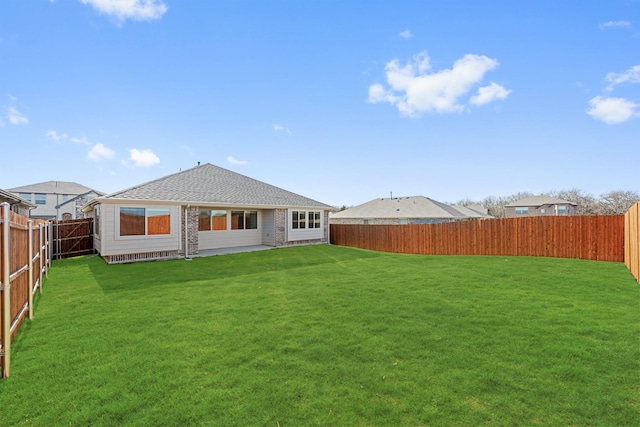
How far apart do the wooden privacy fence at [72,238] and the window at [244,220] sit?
675 centimetres

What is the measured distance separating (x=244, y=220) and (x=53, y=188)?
107 ft

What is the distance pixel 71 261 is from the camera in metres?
12.3

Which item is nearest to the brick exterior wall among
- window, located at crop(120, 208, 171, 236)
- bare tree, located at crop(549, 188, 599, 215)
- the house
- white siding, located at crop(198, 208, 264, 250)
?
the house

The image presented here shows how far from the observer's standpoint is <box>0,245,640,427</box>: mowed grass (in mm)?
2674

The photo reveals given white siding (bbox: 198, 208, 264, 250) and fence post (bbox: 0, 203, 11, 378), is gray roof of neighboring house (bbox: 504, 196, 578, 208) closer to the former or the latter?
white siding (bbox: 198, 208, 264, 250)

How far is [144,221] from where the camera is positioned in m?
12.2

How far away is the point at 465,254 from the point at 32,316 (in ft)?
48.5

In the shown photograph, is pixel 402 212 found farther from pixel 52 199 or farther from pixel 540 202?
pixel 52 199

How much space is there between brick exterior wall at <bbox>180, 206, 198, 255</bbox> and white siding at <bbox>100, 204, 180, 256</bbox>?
0.34 metres

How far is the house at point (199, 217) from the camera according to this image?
1169 cm

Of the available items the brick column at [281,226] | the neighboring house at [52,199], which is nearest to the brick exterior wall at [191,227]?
the brick column at [281,226]

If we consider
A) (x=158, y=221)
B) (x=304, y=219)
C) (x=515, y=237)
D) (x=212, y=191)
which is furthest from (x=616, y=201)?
(x=158, y=221)

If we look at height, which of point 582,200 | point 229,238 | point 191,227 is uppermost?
point 582,200

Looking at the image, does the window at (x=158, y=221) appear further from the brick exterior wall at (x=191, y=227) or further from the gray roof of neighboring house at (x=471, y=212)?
the gray roof of neighboring house at (x=471, y=212)
